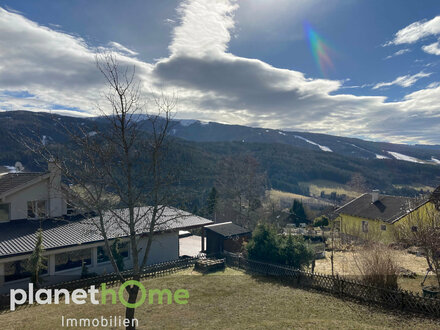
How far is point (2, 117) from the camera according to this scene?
172875 millimetres

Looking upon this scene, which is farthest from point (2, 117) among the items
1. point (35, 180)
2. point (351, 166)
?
point (351, 166)

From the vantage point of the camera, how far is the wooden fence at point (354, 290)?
472 inches

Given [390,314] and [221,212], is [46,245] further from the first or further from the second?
[221,212]

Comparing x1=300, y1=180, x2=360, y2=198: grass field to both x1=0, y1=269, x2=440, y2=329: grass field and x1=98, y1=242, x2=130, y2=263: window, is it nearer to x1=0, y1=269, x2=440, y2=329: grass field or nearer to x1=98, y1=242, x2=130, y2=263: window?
x1=98, y1=242, x2=130, y2=263: window

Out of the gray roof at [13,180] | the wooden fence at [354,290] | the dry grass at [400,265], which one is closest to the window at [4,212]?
the gray roof at [13,180]

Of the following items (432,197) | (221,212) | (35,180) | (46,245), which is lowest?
(221,212)

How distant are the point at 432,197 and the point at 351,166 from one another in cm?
17584

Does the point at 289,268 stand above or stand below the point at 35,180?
below

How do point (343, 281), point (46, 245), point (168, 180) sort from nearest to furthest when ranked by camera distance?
1. point (168, 180)
2. point (343, 281)
3. point (46, 245)

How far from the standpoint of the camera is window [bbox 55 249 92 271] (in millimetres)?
18516

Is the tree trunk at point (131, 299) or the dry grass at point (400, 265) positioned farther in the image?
the dry grass at point (400, 265)

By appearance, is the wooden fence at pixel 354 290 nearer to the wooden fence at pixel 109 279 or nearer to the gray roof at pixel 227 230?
the gray roof at pixel 227 230

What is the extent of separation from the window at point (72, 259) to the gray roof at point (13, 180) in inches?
250

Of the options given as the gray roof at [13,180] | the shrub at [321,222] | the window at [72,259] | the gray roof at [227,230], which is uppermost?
the gray roof at [13,180]
